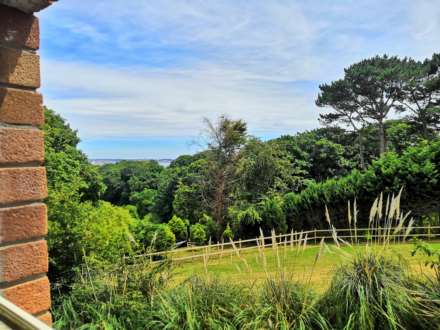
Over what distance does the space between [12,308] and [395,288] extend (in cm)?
242

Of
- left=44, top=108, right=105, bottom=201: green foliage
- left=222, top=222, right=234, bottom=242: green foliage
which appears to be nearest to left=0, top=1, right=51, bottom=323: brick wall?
left=44, top=108, right=105, bottom=201: green foliage

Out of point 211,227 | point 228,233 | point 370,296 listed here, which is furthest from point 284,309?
point 211,227

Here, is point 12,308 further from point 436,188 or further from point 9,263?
point 436,188

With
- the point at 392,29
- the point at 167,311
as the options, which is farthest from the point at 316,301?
the point at 392,29

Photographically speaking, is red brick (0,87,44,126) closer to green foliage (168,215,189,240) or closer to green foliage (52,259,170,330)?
green foliage (52,259,170,330)

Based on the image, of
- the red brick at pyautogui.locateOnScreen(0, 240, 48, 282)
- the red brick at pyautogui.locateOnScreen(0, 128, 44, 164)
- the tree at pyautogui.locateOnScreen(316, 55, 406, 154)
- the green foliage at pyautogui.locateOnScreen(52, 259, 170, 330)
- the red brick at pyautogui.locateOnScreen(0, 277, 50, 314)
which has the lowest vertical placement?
the green foliage at pyautogui.locateOnScreen(52, 259, 170, 330)

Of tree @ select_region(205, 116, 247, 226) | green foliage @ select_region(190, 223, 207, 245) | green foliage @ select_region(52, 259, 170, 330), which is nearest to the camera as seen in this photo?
green foliage @ select_region(52, 259, 170, 330)

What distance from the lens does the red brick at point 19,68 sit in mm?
966

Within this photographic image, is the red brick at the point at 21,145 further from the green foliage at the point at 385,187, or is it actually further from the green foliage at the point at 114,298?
the green foliage at the point at 385,187

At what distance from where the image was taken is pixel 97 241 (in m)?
4.30

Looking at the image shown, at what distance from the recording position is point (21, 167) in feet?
3.26

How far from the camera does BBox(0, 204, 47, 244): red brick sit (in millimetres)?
960

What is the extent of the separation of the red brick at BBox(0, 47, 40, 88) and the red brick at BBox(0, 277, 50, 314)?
57cm

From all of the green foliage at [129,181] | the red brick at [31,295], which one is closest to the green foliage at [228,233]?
the red brick at [31,295]
